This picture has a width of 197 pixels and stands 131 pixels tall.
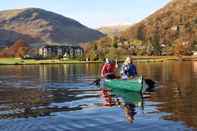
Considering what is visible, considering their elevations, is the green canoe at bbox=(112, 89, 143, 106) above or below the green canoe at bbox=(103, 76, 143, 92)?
below

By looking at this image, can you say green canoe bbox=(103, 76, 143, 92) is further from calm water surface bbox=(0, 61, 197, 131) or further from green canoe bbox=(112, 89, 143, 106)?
calm water surface bbox=(0, 61, 197, 131)

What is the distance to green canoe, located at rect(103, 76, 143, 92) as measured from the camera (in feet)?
162

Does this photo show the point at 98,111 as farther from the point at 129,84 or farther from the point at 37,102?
the point at 129,84

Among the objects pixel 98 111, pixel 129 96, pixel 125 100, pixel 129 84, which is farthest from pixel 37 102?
pixel 129 84

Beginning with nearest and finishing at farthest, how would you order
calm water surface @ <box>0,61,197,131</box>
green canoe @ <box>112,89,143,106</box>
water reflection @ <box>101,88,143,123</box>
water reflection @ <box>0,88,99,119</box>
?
calm water surface @ <box>0,61,197,131</box>
water reflection @ <box>101,88,143,123</box>
water reflection @ <box>0,88,99,119</box>
green canoe @ <box>112,89,143,106</box>

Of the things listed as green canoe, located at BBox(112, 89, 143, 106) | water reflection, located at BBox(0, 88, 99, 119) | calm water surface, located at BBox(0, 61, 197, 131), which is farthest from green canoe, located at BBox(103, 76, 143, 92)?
water reflection, located at BBox(0, 88, 99, 119)

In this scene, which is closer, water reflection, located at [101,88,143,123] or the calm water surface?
the calm water surface

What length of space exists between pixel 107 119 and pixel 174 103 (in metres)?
10.6

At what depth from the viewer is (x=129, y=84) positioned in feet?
167

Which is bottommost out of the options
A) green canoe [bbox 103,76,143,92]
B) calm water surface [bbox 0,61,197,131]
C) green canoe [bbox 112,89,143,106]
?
calm water surface [bbox 0,61,197,131]

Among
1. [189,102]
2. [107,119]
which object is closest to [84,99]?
[189,102]

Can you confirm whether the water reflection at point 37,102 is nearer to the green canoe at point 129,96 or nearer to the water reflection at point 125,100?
the water reflection at point 125,100

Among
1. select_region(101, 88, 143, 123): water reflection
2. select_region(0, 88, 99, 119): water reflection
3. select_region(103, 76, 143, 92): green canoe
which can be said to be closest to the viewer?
select_region(101, 88, 143, 123): water reflection

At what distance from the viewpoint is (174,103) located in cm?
4234
